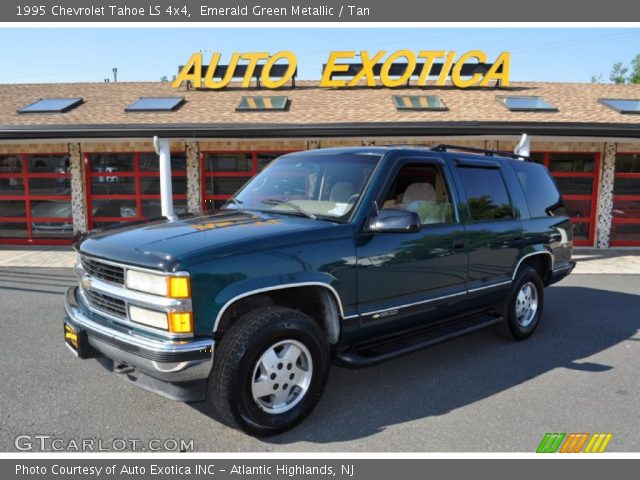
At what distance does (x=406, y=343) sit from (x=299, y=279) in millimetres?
1250

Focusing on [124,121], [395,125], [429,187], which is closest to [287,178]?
[429,187]

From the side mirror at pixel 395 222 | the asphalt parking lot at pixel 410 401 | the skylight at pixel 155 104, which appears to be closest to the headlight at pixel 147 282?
the asphalt parking lot at pixel 410 401

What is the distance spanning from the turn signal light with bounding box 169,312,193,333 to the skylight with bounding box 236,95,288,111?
433 inches

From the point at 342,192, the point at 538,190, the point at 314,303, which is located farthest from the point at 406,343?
the point at 538,190

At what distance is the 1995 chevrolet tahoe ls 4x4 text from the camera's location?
2.99 m

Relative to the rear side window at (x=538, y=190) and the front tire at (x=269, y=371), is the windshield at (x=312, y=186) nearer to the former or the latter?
the front tire at (x=269, y=371)

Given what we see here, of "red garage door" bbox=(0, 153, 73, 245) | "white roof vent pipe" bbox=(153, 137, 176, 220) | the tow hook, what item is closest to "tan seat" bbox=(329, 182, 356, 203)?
the tow hook

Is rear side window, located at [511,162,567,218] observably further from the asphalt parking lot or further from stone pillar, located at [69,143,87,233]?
stone pillar, located at [69,143,87,233]

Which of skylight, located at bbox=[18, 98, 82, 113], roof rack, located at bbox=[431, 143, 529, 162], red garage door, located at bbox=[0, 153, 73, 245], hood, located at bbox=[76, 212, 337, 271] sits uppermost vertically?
skylight, located at bbox=[18, 98, 82, 113]

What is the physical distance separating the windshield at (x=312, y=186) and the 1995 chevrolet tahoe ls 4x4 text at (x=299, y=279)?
0.6 inches

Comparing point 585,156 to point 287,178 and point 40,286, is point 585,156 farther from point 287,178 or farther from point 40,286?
point 40,286

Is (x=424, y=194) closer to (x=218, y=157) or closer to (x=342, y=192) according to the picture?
(x=342, y=192)

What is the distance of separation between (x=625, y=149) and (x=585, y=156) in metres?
0.99

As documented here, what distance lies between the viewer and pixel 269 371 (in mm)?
3258
